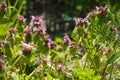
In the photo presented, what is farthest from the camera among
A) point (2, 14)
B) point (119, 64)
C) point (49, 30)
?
point (49, 30)

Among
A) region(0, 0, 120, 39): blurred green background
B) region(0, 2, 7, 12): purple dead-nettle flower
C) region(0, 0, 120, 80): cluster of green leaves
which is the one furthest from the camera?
region(0, 0, 120, 39): blurred green background

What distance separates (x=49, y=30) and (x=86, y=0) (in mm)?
476

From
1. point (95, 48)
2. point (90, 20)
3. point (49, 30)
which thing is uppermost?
point (90, 20)

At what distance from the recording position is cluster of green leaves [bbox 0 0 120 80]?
6.54 ft

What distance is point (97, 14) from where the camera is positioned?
212 cm

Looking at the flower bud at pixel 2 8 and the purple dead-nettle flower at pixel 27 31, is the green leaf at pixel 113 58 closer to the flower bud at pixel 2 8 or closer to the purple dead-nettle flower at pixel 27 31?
the purple dead-nettle flower at pixel 27 31

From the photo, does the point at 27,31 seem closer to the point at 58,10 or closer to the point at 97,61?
the point at 97,61

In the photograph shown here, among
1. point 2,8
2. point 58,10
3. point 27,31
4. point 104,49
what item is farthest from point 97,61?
point 58,10

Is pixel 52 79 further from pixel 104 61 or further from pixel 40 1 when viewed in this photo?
pixel 40 1

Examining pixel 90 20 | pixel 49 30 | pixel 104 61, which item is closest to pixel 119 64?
pixel 104 61

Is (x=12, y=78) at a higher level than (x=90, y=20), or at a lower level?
lower

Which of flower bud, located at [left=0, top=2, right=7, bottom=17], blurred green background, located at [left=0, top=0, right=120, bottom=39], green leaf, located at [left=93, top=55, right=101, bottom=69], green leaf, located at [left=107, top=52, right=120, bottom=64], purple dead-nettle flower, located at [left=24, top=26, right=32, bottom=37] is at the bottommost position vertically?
blurred green background, located at [left=0, top=0, right=120, bottom=39]

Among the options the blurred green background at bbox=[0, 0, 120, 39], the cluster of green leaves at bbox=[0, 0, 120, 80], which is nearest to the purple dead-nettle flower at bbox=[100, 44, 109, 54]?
the cluster of green leaves at bbox=[0, 0, 120, 80]

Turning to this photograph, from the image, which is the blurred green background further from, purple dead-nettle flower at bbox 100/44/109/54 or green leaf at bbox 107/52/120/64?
green leaf at bbox 107/52/120/64
